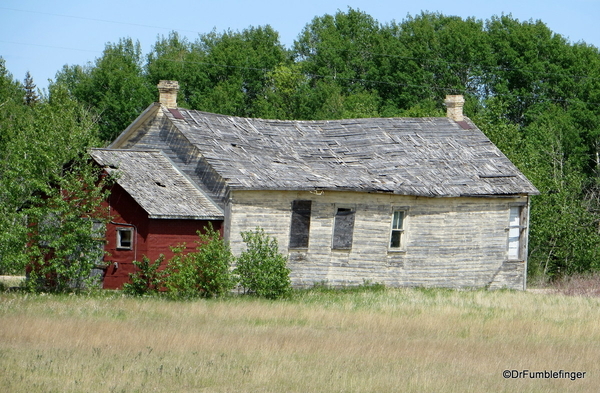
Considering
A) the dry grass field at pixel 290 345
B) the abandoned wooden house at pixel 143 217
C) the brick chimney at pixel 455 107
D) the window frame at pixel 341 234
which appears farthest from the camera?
the brick chimney at pixel 455 107

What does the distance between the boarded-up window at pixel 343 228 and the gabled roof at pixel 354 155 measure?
→ 841 mm

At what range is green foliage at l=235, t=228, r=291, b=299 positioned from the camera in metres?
23.4

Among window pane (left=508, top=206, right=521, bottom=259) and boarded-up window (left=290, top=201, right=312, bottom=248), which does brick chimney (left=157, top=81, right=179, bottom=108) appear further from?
window pane (left=508, top=206, right=521, bottom=259)

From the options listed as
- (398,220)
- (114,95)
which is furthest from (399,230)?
(114,95)

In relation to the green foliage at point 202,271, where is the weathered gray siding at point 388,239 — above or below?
above

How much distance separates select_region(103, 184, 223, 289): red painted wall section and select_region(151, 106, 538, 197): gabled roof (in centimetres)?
171

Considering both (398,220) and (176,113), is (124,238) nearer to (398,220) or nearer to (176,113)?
(176,113)

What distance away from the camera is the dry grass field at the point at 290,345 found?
12945 mm

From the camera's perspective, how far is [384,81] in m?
61.7

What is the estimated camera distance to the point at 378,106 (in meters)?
60.1

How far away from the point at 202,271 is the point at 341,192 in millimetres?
4919

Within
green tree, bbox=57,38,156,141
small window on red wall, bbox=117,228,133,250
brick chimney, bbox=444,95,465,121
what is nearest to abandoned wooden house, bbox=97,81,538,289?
small window on red wall, bbox=117,228,133,250

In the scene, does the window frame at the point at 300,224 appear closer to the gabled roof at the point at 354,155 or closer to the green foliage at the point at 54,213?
the gabled roof at the point at 354,155

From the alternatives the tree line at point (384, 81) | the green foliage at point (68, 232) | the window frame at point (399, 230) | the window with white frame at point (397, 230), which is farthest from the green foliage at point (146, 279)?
the tree line at point (384, 81)
